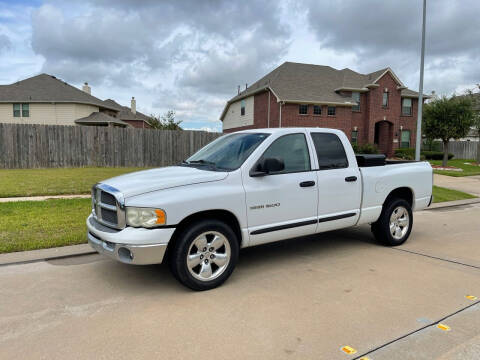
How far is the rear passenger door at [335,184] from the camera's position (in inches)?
202

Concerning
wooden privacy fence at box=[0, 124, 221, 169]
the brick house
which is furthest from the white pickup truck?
the brick house

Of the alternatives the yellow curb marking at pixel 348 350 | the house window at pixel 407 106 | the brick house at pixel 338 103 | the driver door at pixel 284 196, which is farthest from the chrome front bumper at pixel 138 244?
the house window at pixel 407 106

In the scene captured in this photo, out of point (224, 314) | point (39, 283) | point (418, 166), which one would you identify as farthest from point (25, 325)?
point (418, 166)

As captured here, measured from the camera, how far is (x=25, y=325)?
3.42 metres

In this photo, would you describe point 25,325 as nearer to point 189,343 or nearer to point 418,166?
point 189,343

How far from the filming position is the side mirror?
14.1ft

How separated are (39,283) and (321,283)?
3.37 meters

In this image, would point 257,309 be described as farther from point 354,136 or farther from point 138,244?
point 354,136

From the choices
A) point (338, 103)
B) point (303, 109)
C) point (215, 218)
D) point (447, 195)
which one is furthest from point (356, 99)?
point (215, 218)

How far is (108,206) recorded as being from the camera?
4172 millimetres

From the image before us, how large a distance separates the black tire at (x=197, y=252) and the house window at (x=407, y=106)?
34.3 metres

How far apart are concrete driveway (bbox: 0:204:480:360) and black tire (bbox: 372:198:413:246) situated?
41cm

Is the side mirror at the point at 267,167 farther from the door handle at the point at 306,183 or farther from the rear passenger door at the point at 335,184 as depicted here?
the rear passenger door at the point at 335,184

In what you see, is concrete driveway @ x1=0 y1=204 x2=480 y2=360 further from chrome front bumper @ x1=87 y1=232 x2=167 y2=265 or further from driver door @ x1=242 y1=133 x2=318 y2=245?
driver door @ x1=242 y1=133 x2=318 y2=245
